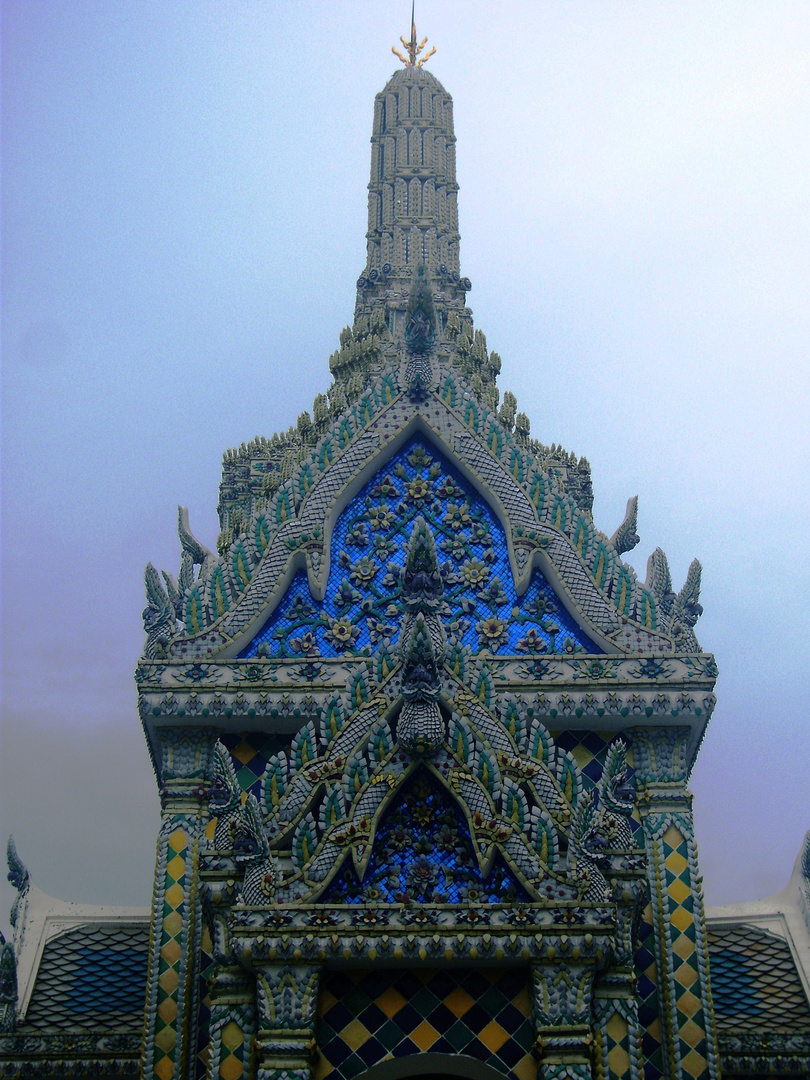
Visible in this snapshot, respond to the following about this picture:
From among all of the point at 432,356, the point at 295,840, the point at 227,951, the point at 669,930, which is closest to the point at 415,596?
the point at 295,840

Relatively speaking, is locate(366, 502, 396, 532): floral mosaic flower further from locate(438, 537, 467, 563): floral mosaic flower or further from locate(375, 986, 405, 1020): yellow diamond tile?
locate(375, 986, 405, 1020): yellow diamond tile

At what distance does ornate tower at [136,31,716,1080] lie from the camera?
391 inches

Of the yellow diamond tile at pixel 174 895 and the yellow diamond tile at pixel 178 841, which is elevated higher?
the yellow diamond tile at pixel 178 841

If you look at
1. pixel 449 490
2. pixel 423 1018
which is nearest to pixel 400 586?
pixel 449 490

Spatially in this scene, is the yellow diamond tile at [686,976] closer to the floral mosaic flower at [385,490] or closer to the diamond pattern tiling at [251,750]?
the diamond pattern tiling at [251,750]

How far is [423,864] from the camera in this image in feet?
34.0

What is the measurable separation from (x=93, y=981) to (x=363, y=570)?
205 inches

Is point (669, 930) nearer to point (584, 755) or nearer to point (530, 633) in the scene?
point (584, 755)

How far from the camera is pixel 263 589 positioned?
1416 cm

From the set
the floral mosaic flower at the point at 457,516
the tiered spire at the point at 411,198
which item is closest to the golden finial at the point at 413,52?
the tiered spire at the point at 411,198

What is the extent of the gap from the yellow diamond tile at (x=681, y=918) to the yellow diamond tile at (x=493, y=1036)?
9.91ft

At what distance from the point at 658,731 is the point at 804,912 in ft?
9.32

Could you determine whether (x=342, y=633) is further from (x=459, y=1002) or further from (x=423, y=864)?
(x=459, y=1002)

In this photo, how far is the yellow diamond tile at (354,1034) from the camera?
9984 mm
